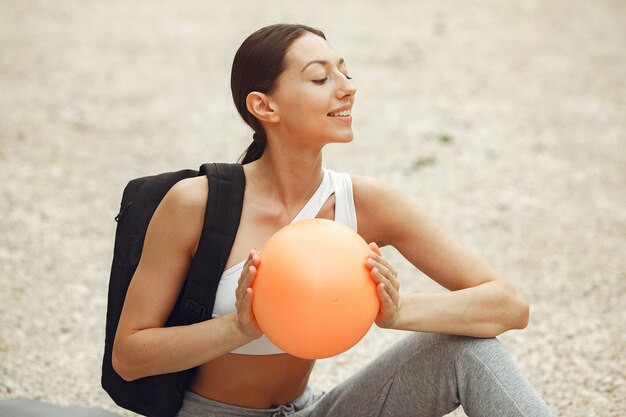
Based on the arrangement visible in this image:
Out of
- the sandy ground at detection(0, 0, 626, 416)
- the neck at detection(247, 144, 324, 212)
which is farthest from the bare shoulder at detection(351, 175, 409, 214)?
the sandy ground at detection(0, 0, 626, 416)

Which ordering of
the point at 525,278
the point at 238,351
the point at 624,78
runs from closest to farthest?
1. the point at 238,351
2. the point at 525,278
3. the point at 624,78

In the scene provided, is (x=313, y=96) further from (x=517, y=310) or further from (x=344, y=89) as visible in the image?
(x=517, y=310)

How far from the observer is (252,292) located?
245 centimetres

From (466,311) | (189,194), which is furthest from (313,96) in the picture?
(466,311)

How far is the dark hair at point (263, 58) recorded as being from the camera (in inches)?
111

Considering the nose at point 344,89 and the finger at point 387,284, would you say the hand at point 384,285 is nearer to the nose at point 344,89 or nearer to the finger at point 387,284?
the finger at point 387,284

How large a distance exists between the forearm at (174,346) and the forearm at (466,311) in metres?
0.59

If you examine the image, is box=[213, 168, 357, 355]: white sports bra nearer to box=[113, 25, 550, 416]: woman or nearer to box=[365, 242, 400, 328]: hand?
box=[113, 25, 550, 416]: woman

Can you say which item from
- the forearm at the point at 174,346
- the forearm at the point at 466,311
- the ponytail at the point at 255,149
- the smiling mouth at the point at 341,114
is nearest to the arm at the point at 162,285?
the forearm at the point at 174,346

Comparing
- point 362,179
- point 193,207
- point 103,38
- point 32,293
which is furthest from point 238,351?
point 103,38

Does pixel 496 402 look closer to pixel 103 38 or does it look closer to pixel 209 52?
pixel 209 52

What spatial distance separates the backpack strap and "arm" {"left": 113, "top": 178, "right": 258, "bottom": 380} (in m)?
0.03

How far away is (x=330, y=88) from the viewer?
2777 millimetres

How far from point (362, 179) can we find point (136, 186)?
857mm
